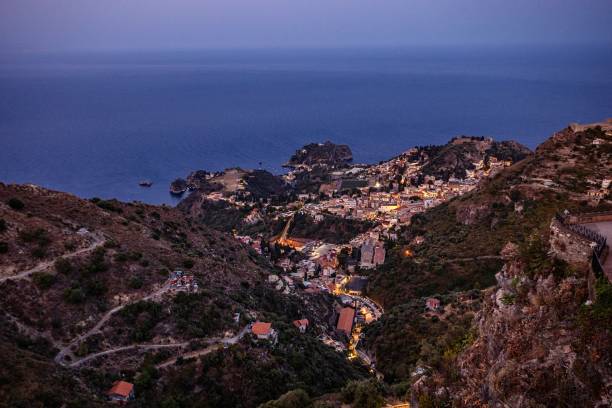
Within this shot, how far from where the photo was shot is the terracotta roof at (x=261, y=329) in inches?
1138

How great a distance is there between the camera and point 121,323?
90.8 feet

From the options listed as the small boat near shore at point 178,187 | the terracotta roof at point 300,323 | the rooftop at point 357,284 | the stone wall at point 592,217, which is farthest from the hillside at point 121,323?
the small boat near shore at point 178,187

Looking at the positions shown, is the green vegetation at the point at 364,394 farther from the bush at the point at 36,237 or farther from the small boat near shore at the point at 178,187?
the small boat near shore at the point at 178,187

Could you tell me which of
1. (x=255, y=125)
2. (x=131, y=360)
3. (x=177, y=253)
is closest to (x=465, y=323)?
(x=131, y=360)

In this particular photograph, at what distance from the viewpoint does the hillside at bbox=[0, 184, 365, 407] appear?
78.0 ft

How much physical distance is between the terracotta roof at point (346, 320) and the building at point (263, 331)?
46.9 feet

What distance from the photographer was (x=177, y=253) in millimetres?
38750

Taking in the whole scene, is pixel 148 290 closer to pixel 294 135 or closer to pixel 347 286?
pixel 347 286

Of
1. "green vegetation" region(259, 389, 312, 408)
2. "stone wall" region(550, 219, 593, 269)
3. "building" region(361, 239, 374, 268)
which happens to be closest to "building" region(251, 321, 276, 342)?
"green vegetation" region(259, 389, 312, 408)

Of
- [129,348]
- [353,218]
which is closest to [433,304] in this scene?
[129,348]

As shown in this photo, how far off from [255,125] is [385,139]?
60.2 metres

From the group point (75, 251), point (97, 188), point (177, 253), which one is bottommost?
point (97, 188)

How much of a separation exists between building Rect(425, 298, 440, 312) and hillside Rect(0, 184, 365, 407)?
821 cm

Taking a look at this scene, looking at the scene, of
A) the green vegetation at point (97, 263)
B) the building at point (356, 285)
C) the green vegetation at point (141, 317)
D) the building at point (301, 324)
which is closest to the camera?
the green vegetation at point (141, 317)
